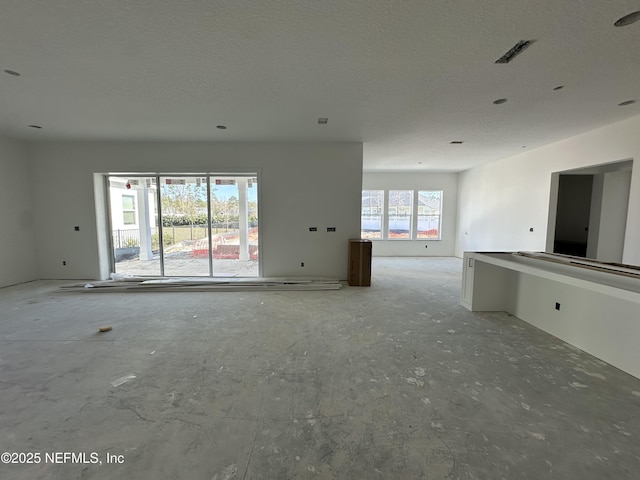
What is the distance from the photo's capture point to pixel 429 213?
908 centimetres

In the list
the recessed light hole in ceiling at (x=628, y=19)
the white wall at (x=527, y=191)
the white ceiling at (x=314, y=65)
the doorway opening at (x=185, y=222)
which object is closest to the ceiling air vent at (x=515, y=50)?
the white ceiling at (x=314, y=65)

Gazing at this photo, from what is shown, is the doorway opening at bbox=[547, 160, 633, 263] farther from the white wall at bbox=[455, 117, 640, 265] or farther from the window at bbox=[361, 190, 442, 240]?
the window at bbox=[361, 190, 442, 240]

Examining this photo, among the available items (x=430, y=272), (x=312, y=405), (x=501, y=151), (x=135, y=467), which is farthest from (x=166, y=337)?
(x=501, y=151)

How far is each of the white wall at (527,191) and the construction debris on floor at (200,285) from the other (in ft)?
14.9

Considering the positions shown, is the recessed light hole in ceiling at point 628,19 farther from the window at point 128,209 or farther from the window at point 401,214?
the window at point 128,209

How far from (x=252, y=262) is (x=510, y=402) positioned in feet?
17.3

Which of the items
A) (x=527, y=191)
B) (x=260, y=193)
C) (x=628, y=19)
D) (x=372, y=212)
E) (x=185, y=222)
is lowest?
(x=185, y=222)

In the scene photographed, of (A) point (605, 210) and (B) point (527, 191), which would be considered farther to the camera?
(B) point (527, 191)

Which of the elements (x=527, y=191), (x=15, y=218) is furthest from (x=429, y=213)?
(x=15, y=218)

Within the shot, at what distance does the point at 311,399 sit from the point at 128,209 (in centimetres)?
613

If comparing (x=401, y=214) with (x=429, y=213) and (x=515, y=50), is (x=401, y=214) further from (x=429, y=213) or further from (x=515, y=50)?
(x=515, y=50)

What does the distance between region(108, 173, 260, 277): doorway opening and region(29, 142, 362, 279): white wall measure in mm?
310

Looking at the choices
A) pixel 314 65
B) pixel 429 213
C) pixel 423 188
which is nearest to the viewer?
pixel 314 65

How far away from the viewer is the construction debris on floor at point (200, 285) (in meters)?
4.88
